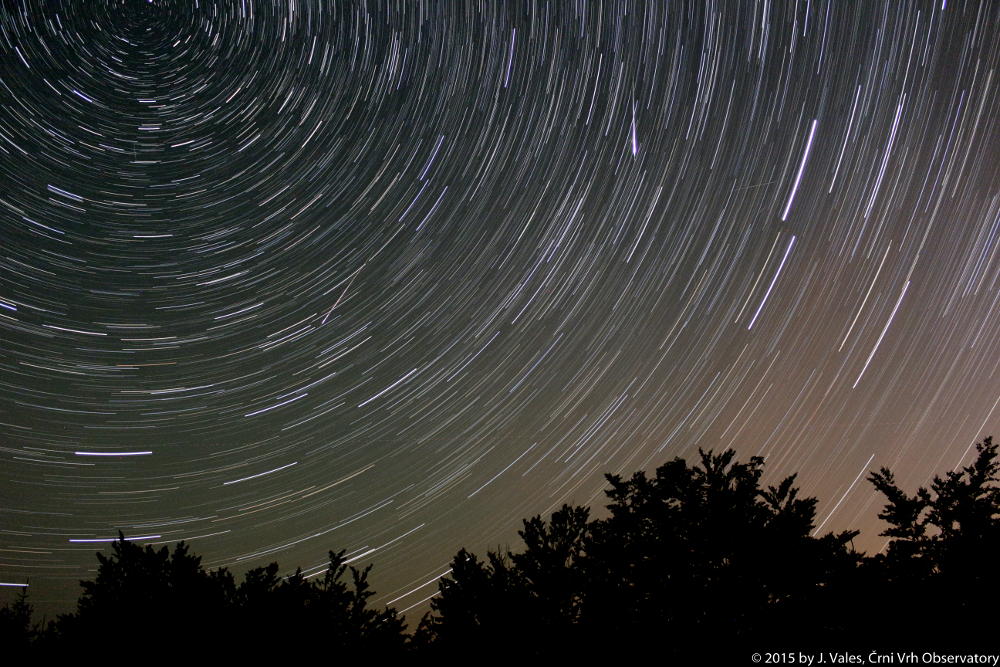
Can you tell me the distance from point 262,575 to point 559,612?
4658mm

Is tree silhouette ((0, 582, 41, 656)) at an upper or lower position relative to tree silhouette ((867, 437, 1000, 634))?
upper

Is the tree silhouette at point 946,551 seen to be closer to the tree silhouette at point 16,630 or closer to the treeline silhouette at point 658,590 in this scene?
the treeline silhouette at point 658,590

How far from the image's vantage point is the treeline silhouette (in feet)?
20.7

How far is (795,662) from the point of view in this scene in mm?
6047

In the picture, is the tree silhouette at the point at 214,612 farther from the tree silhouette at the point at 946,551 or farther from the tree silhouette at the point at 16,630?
the tree silhouette at the point at 946,551

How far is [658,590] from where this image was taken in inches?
279

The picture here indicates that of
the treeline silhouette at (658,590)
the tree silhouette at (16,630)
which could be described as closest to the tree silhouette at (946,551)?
the treeline silhouette at (658,590)

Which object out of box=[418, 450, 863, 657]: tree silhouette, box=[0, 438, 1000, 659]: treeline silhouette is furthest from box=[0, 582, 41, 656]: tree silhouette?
box=[418, 450, 863, 657]: tree silhouette

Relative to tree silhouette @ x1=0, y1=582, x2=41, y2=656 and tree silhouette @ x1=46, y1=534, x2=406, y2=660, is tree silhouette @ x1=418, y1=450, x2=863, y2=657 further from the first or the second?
tree silhouette @ x1=0, y1=582, x2=41, y2=656

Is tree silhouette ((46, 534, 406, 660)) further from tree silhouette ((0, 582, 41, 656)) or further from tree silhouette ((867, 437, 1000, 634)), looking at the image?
tree silhouette ((867, 437, 1000, 634))

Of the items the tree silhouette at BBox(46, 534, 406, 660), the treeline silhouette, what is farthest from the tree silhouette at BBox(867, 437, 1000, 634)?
the tree silhouette at BBox(46, 534, 406, 660)

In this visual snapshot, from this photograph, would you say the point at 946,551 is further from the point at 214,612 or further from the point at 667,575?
the point at 214,612

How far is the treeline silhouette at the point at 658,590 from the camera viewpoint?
6320mm

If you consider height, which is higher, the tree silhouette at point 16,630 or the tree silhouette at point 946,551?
the tree silhouette at point 16,630
